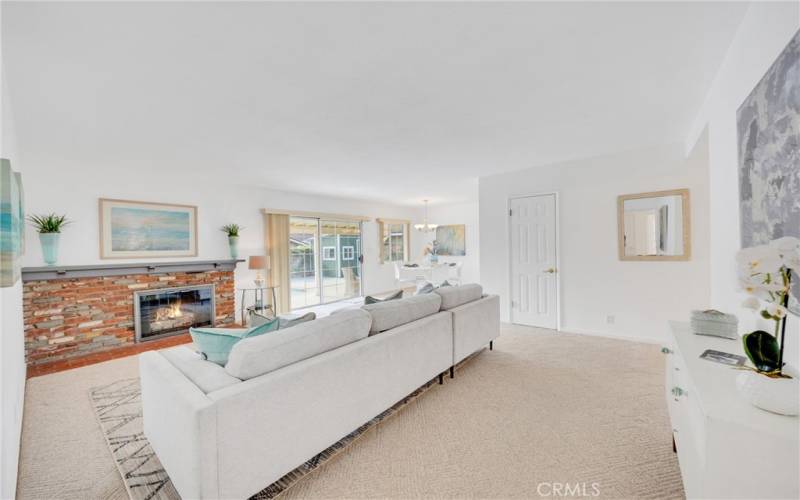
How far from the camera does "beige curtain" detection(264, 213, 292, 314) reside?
5852 millimetres

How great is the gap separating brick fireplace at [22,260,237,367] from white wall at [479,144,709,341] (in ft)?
16.0

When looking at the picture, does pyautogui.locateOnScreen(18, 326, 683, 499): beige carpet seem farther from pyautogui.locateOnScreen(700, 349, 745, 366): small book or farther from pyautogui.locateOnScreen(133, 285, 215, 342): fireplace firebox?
pyautogui.locateOnScreen(133, 285, 215, 342): fireplace firebox

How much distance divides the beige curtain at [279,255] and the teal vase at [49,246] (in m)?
2.59

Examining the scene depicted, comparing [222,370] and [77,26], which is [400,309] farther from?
[77,26]

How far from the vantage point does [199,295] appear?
4961 millimetres

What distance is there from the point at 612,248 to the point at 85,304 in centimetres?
641

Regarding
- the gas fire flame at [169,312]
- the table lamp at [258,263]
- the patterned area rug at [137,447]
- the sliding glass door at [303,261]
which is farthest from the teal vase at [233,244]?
the patterned area rug at [137,447]

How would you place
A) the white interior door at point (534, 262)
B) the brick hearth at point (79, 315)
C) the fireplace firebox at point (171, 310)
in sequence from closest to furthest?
the brick hearth at point (79, 315), the fireplace firebox at point (171, 310), the white interior door at point (534, 262)

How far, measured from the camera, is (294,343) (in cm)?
177

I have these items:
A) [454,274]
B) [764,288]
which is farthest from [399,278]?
[764,288]

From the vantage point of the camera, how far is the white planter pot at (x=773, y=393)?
977mm

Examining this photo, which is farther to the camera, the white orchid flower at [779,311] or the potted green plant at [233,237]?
the potted green plant at [233,237]

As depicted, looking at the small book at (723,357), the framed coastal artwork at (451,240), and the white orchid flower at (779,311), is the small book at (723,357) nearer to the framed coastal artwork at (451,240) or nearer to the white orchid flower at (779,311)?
the white orchid flower at (779,311)

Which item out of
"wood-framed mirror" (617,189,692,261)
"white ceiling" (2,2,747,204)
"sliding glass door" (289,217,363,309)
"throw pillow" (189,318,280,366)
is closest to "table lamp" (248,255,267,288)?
"sliding glass door" (289,217,363,309)
